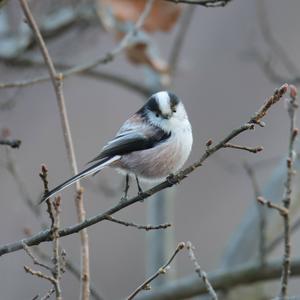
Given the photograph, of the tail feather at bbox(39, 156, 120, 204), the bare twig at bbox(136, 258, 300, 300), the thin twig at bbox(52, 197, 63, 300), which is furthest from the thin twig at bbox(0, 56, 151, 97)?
the thin twig at bbox(52, 197, 63, 300)

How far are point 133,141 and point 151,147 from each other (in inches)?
3.0

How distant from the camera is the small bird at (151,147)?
274 centimetres

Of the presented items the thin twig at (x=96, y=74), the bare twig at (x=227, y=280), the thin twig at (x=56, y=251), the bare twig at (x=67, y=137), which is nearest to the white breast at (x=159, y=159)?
the bare twig at (x=67, y=137)

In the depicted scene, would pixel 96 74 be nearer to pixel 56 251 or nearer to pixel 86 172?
pixel 86 172

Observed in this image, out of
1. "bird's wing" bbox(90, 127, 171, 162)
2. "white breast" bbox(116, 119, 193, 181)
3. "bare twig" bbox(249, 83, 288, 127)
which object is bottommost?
"bare twig" bbox(249, 83, 288, 127)

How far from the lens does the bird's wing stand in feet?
8.92

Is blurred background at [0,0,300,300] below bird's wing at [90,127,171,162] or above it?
above

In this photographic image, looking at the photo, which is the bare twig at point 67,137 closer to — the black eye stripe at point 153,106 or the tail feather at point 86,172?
the tail feather at point 86,172

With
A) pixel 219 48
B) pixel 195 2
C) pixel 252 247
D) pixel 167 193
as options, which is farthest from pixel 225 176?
pixel 195 2

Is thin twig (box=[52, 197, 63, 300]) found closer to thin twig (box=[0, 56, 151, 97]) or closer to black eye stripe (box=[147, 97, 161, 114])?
black eye stripe (box=[147, 97, 161, 114])

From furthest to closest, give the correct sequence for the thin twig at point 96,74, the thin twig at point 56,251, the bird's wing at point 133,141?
1. the thin twig at point 96,74
2. the bird's wing at point 133,141
3. the thin twig at point 56,251

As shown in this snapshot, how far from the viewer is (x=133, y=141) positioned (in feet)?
9.08

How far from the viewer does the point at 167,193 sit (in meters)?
4.83

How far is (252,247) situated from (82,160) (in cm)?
285
